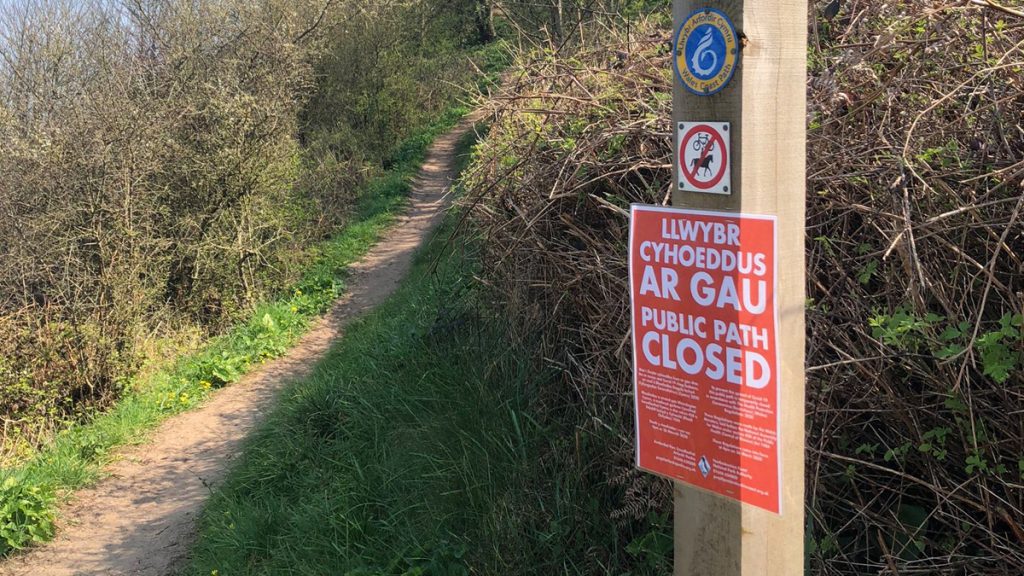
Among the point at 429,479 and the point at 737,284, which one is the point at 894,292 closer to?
the point at 737,284

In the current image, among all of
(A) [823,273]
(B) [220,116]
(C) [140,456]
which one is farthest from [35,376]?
(A) [823,273]

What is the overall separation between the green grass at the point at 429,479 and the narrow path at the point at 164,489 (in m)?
0.54

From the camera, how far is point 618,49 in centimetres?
473

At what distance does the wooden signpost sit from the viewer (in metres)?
1.99

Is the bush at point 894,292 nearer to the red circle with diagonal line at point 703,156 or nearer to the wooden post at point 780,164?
the wooden post at point 780,164

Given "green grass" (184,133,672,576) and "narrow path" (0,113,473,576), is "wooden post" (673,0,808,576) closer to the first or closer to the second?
"green grass" (184,133,672,576)

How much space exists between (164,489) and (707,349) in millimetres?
6828

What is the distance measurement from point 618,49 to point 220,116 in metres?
10.7

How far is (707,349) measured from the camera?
2109 millimetres

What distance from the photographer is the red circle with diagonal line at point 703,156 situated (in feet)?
6.75

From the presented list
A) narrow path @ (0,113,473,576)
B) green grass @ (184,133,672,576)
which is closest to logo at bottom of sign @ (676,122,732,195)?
green grass @ (184,133,672,576)

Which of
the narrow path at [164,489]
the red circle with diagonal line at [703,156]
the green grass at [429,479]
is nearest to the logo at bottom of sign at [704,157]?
the red circle with diagonal line at [703,156]

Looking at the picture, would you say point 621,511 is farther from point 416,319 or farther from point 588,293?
point 416,319

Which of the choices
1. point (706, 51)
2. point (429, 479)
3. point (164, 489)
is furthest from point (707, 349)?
point (164, 489)
